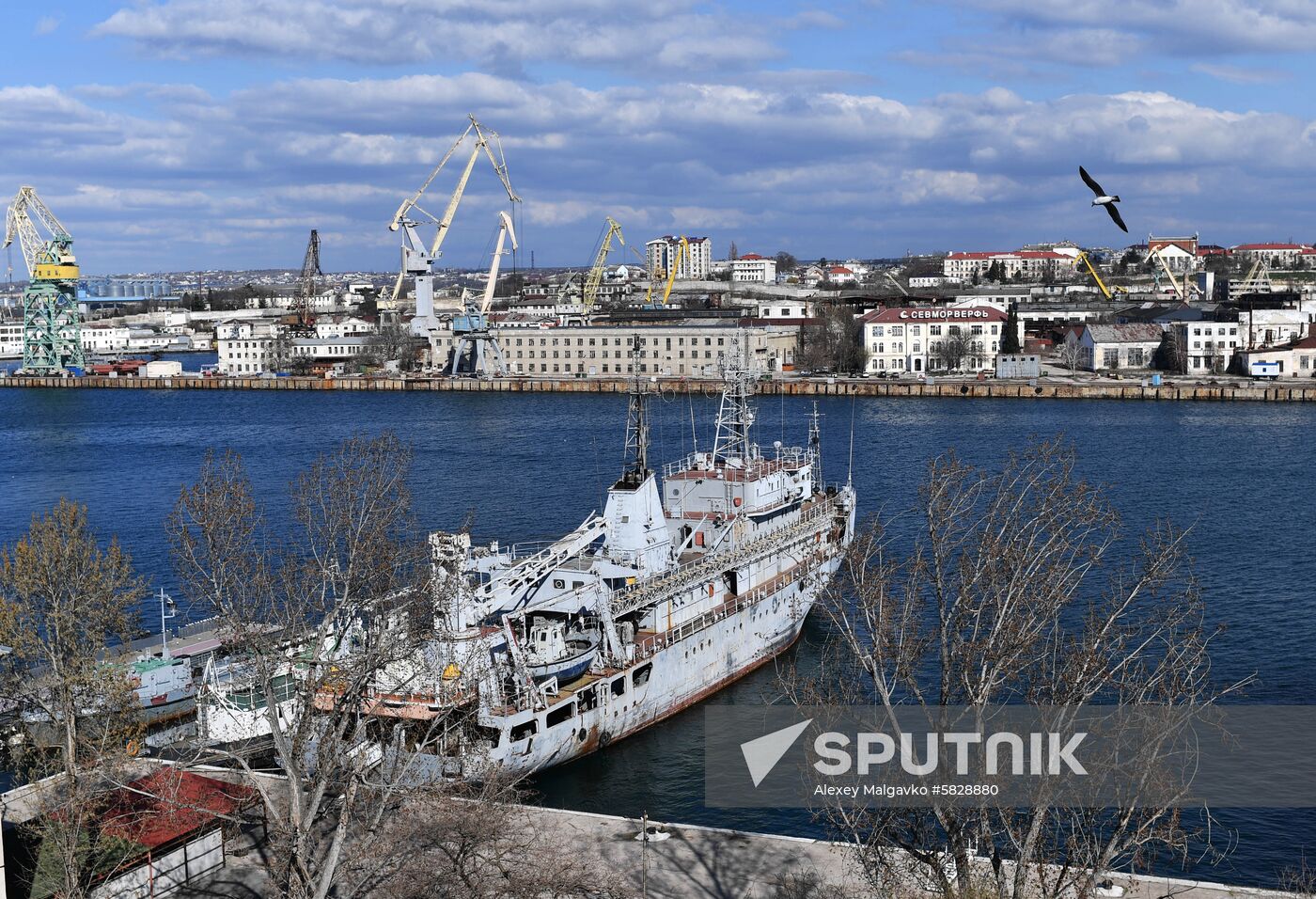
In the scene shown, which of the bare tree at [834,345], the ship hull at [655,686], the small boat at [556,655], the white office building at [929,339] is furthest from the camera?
the bare tree at [834,345]

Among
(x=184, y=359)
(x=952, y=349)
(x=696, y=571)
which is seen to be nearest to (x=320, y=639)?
(x=696, y=571)

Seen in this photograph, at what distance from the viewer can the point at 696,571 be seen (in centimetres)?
1612

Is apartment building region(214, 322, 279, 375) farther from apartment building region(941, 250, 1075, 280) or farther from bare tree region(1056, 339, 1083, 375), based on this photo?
apartment building region(941, 250, 1075, 280)

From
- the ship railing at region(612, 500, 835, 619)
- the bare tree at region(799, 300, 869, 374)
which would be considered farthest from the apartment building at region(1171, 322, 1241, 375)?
the ship railing at region(612, 500, 835, 619)

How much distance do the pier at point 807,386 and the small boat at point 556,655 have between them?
30.7m

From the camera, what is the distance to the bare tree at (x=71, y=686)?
29.1ft

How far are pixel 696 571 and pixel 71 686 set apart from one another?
25.3 ft

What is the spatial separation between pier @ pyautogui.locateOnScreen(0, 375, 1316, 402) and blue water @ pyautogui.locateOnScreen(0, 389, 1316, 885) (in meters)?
1.49

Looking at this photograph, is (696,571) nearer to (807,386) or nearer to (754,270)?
(807,386)

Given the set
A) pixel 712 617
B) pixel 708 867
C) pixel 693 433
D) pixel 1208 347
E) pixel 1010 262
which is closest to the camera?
pixel 708 867

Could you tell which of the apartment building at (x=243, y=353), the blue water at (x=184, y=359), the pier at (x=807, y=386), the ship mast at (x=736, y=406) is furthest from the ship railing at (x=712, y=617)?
the blue water at (x=184, y=359)

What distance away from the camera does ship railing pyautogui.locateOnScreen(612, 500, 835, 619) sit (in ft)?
48.9

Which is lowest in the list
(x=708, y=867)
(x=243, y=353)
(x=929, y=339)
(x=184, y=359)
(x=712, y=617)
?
(x=708, y=867)

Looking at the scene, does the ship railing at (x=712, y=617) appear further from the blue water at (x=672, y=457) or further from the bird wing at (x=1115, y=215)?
the bird wing at (x=1115, y=215)
